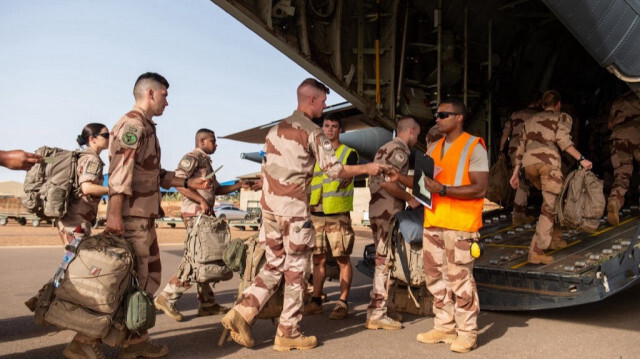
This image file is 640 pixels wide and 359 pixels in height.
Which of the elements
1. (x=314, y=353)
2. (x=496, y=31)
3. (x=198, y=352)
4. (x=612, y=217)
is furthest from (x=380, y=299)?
(x=496, y=31)

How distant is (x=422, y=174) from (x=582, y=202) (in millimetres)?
2142

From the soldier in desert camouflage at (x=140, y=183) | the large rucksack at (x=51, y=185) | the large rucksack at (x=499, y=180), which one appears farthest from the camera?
A: the large rucksack at (x=499, y=180)

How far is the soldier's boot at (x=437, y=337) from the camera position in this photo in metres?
3.77

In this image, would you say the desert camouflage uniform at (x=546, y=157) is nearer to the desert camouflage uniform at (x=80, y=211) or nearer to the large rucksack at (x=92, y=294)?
the large rucksack at (x=92, y=294)

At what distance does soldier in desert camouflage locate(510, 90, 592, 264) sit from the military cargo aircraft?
0.27m

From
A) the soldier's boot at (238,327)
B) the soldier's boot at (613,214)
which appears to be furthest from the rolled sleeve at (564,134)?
the soldier's boot at (238,327)

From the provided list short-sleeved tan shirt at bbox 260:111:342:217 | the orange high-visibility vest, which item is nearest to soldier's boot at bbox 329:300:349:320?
the orange high-visibility vest

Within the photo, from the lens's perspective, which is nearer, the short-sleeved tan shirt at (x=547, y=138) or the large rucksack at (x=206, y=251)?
the large rucksack at (x=206, y=251)

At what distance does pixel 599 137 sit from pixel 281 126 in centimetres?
728

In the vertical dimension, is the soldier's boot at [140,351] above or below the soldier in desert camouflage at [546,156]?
below

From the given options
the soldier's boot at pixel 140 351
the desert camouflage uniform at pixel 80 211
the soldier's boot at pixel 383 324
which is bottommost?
the soldier's boot at pixel 140 351

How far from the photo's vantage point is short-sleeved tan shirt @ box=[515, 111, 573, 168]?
4988mm

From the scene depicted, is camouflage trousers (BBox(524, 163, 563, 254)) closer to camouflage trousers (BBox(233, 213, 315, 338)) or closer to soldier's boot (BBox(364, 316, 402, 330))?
A: soldier's boot (BBox(364, 316, 402, 330))

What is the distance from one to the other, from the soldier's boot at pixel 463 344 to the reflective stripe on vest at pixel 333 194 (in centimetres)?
169
